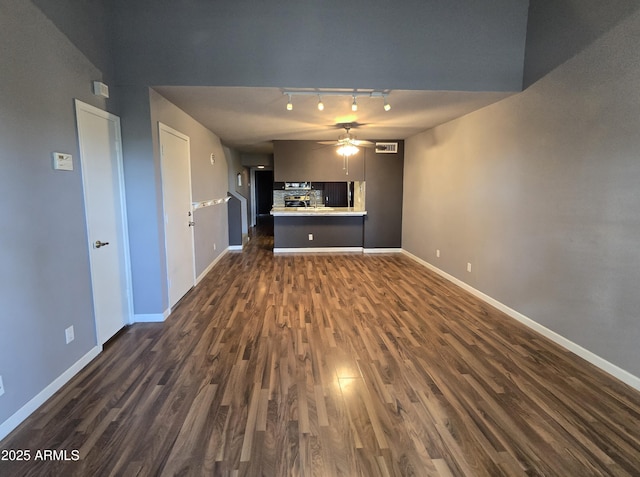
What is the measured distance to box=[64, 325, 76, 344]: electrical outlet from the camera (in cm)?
256

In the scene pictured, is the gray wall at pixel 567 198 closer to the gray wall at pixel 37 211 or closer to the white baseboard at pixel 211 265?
the white baseboard at pixel 211 265

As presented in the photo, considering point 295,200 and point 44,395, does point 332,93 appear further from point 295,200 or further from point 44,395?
point 295,200

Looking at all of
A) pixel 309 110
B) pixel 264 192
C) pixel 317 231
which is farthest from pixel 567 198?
pixel 264 192

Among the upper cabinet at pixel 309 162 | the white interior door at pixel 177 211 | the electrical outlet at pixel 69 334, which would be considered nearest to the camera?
the electrical outlet at pixel 69 334

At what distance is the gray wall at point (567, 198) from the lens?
252 cm

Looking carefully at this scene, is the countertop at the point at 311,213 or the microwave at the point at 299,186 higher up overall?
the microwave at the point at 299,186

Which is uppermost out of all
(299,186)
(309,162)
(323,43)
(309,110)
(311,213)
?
(323,43)

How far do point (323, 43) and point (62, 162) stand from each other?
2.53 metres

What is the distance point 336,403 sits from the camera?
2.28m

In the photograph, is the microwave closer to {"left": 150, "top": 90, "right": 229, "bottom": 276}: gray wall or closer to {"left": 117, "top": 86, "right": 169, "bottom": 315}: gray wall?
{"left": 150, "top": 90, "right": 229, "bottom": 276}: gray wall

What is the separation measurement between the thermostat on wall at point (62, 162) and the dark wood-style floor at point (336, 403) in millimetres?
1587

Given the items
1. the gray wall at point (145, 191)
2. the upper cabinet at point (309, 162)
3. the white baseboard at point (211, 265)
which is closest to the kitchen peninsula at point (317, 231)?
the upper cabinet at point (309, 162)

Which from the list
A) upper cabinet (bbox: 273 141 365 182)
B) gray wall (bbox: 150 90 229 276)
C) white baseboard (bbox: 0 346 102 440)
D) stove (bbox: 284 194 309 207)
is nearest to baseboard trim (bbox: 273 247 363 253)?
gray wall (bbox: 150 90 229 276)

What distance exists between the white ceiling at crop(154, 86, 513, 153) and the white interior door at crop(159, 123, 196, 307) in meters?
0.50
